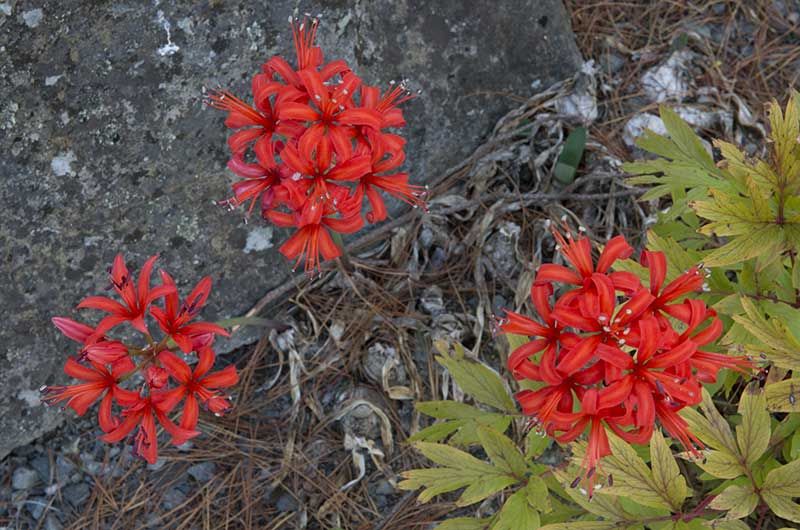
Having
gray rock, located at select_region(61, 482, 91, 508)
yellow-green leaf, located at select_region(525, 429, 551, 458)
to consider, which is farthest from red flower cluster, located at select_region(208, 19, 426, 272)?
gray rock, located at select_region(61, 482, 91, 508)

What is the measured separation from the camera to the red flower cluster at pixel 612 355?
1616 mm

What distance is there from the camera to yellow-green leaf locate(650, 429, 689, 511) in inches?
70.6

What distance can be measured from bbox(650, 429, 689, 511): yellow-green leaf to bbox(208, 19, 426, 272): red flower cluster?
878 millimetres

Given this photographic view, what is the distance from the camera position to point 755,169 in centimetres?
201

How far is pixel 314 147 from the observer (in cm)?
191

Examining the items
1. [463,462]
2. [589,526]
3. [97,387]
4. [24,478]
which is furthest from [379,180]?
[24,478]

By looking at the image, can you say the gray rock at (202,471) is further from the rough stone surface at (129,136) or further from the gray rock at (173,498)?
the rough stone surface at (129,136)

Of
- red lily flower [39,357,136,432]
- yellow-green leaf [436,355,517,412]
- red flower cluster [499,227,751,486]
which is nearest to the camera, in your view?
red flower cluster [499,227,751,486]

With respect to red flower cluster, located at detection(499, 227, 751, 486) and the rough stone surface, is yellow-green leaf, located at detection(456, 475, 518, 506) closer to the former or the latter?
red flower cluster, located at detection(499, 227, 751, 486)

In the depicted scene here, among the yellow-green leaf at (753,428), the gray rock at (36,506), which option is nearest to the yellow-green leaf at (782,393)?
the yellow-green leaf at (753,428)

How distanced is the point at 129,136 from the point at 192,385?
873 mm

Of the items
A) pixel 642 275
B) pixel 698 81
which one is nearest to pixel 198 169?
pixel 642 275

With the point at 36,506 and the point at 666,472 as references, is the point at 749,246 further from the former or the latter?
the point at 36,506

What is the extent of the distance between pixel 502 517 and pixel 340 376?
1.03m
